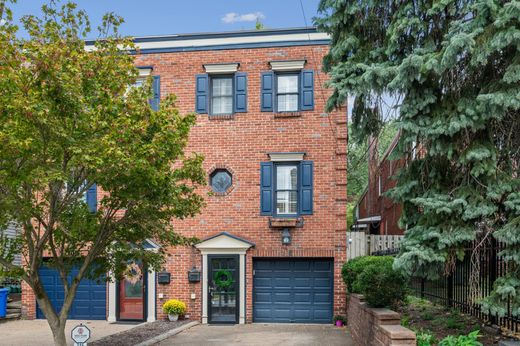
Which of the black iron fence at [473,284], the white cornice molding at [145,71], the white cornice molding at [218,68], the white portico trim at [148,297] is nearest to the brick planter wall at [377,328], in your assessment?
the black iron fence at [473,284]

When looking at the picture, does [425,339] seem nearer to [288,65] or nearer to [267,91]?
[267,91]

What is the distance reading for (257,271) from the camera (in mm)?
16516

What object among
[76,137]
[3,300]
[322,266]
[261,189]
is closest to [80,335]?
[76,137]

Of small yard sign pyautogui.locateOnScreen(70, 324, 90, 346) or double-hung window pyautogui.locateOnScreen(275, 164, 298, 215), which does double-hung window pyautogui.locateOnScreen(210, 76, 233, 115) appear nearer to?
double-hung window pyautogui.locateOnScreen(275, 164, 298, 215)

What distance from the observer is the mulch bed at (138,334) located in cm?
1235

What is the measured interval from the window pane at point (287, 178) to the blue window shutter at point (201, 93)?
3.07 meters

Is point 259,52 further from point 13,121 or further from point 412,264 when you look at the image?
point 412,264

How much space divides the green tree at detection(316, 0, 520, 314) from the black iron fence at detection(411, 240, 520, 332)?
1.78 ft

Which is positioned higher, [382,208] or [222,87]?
[222,87]

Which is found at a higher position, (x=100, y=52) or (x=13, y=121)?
(x=100, y=52)

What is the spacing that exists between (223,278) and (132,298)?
3.06 m

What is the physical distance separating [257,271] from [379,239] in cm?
404

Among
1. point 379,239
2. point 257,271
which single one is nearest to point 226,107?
point 257,271

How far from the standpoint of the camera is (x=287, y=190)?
16.1 m
